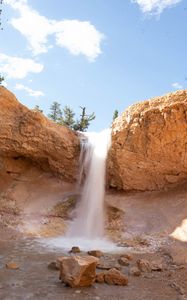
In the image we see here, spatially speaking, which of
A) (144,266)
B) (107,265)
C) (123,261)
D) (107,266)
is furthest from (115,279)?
(123,261)

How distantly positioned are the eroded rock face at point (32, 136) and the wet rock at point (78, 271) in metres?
8.17

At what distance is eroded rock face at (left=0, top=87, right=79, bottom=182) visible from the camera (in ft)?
45.9

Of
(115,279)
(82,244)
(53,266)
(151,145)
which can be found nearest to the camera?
(115,279)

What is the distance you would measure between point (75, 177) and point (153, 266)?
23.9ft

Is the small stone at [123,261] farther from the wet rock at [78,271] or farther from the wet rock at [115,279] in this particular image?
the wet rock at [78,271]

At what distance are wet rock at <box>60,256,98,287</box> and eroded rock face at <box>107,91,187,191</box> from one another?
7.45 metres

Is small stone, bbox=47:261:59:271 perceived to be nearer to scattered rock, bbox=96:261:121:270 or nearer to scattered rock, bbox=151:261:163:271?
scattered rock, bbox=96:261:121:270

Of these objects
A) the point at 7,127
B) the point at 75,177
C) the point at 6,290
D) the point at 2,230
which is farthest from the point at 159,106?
the point at 6,290

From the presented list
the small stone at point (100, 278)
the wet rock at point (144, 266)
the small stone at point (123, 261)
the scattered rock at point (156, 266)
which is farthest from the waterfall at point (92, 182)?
the small stone at point (100, 278)

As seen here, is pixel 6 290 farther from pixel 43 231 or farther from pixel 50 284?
pixel 43 231

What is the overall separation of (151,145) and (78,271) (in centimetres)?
778

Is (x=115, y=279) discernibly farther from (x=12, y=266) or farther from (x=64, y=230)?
(x=64, y=230)

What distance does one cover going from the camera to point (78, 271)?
6215mm

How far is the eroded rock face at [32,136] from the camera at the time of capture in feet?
45.9
